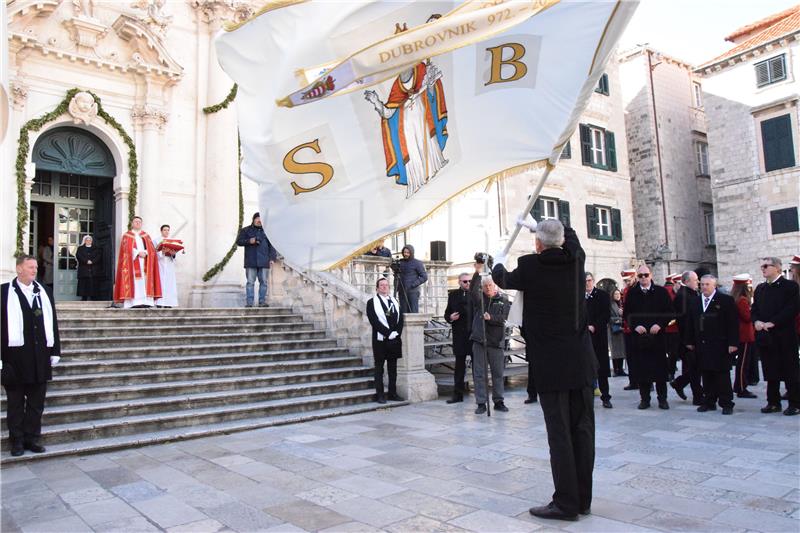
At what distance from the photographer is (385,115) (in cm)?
523

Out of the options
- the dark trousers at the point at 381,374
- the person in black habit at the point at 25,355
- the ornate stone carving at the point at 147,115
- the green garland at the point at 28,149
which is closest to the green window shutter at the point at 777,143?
the dark trousers at the point at 381,374

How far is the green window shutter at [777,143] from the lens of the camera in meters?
26.1

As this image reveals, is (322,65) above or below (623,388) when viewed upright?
above

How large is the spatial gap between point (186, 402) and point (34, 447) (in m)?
2.12

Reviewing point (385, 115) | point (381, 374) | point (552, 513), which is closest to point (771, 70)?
point (381, 374)

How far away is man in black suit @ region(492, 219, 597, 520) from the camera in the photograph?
4.44 metres

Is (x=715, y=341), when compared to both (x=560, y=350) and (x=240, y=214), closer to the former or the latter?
(x=560, y=350)

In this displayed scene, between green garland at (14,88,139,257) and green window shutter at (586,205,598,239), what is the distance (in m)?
17.4

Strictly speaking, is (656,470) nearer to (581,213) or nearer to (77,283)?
(77,283)

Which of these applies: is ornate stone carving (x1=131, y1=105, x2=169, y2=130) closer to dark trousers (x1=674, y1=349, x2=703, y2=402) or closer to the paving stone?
dark trousers (x1=674, y1=349, x2=703, y2=402)

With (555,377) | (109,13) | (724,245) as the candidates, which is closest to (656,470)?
(555,377)

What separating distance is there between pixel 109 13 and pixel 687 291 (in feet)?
45.8

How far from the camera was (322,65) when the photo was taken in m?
4.84

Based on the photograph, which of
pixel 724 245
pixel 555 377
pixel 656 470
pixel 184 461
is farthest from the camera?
pixel 724 245
